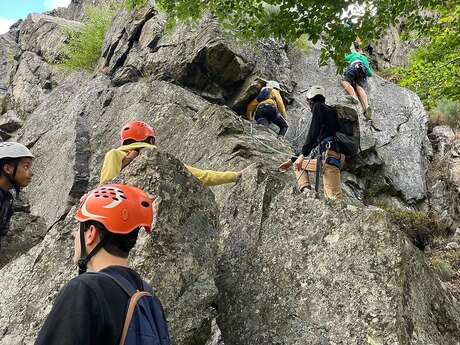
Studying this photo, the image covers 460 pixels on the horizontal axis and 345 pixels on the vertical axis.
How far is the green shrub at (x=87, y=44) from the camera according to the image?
18.5 meters

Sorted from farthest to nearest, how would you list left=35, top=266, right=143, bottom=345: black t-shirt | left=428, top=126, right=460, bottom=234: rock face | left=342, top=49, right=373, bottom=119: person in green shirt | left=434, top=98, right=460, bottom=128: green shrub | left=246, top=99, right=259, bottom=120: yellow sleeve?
left=434, top=98, right=460, bottom=128: green shrub, left=342, top=49, right=373, bottom=119: person in green shirt, left=428, top=126, right=460, bottom=234: rock face, left=246, top=99, right=259, bottom=120: yellow sleeve, left=35, top=266, right=143, bottom=345: black t-shirt

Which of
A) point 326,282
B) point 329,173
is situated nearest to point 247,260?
point 326,282

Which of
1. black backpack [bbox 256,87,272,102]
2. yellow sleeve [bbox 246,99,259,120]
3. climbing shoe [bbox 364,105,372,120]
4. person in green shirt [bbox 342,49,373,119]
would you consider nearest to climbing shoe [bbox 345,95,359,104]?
person in green shirt [bbox 342,49,373,119]

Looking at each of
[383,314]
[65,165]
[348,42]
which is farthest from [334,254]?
[65,165]

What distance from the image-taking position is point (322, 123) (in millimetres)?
8758

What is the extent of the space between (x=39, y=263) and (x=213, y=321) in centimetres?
194

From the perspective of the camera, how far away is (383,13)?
8125 millimetres

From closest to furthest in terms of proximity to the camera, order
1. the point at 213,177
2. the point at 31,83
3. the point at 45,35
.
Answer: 1. the point at 213,177
2. the point at 31,83
3. the point at 45,35

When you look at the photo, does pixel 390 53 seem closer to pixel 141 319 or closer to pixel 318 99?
pixel 318 99

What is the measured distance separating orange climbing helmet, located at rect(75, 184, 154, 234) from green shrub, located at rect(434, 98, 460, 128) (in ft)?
57.2

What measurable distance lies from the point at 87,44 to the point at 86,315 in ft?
58.8

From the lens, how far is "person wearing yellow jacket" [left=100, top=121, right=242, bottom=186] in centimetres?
621

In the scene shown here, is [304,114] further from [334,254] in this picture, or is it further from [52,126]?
[334,254]

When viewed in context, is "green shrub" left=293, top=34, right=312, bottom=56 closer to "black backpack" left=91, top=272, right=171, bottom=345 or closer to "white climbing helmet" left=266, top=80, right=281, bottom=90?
"white climbing helmet" left=266, top=80, right=281, bottom=90
